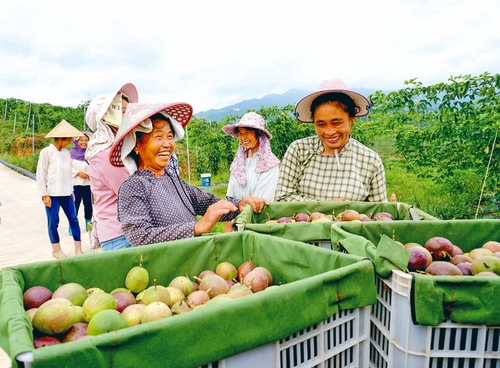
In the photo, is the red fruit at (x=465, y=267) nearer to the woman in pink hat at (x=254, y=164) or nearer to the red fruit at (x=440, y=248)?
the red fruit at (x=440, y=248)

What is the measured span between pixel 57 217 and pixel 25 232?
233 centimetres

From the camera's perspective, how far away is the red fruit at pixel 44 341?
117 cm

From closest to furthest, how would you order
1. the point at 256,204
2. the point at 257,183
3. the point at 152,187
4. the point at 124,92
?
the point at 152,187
the point at 256,204
the point at 124,92
the point at 257,183

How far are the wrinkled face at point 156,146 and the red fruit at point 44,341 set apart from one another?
1.09 meters

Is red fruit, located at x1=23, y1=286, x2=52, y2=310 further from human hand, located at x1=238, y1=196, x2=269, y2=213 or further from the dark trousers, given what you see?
the dark trousers

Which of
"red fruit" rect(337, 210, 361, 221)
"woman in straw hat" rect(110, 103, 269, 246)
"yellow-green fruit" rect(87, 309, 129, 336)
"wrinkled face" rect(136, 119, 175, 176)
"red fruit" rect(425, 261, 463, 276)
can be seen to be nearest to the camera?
"yellow-green fruit" rect(87, 309, 129, 336)

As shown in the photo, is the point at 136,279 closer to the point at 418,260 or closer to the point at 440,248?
the point at 418,260

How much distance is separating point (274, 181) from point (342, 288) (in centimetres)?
279

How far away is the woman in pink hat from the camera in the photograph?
13.1ft

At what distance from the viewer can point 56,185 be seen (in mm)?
5527

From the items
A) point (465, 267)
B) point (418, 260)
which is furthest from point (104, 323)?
point (465, 267)

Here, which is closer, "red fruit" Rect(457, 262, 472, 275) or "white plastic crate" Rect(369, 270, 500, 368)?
"white plastic crate" Rect(369, 270, 500, 368)

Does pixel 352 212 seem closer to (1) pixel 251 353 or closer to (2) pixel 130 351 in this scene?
(1) pixel 251 353

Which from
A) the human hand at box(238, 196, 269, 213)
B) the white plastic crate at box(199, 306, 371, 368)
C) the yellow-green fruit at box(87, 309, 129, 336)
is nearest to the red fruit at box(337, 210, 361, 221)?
the human hand at box(238, 196, 269, 213)
